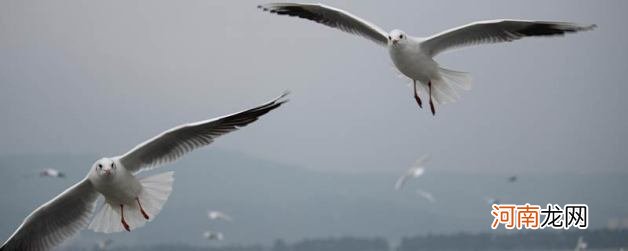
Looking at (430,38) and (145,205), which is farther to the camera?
(430,38)

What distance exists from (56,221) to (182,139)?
0.79 m

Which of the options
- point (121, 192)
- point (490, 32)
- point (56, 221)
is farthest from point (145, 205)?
point (490, 32)

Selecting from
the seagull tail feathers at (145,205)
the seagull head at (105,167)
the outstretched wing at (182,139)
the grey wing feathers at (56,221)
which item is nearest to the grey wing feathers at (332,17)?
the outstretched wing at (182,139)

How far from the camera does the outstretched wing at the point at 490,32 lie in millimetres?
4398

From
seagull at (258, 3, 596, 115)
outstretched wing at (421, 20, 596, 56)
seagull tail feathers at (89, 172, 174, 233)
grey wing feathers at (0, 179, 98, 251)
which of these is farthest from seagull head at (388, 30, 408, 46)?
grey wing feathers at (0, 179, 98, 251)

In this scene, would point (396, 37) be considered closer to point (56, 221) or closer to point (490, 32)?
point (490, 32)

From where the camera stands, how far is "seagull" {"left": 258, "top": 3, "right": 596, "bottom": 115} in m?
4.37

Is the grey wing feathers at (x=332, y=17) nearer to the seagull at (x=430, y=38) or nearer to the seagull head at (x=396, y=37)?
the seagull at (x=430, y=38)

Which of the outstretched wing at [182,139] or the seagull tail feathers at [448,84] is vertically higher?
the seagull tail feathers at [448,84]

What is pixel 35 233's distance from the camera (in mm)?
4438

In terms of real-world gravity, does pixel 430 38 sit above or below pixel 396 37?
above

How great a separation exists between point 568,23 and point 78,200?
7.89 ft

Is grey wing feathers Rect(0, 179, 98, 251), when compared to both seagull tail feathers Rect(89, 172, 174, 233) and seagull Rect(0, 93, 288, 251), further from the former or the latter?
seagull tail feathers Rect(89, 172, 174, 233)

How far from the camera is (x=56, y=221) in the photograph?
177 inches
